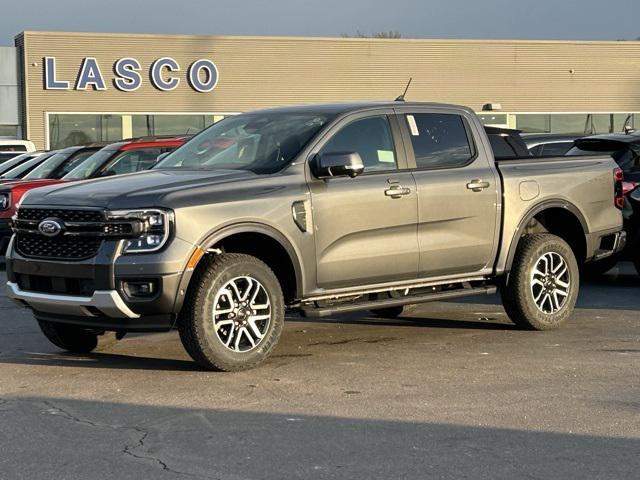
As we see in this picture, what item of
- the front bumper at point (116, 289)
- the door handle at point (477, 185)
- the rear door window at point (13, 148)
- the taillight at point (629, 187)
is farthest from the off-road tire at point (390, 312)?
the rear door window at point (13, 148)

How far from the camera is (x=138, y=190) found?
24.9 ft

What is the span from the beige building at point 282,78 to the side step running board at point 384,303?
33.1 metres

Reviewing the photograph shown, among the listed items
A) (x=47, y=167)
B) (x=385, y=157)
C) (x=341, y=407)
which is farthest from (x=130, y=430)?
(x=47, y=167)

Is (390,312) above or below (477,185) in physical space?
below

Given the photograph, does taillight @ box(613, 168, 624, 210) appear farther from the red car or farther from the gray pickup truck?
the red car

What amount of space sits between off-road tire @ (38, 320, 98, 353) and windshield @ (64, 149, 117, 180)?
6.97 meters

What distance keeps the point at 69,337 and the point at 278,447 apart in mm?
3292

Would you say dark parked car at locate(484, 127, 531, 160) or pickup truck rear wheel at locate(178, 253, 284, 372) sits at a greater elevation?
dark parked car at locate(484, 127, 531, 160)

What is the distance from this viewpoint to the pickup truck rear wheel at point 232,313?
754 cm

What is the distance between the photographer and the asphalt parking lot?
5.45 metres

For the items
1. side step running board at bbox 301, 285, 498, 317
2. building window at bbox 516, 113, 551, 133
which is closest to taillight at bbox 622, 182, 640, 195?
side step running board at bbox 301, 285, 498, 317

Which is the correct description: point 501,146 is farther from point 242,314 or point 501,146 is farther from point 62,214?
point 62,214

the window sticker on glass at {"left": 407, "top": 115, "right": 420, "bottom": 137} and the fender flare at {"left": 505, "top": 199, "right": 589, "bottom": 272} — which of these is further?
the fender flare at {"left": 505, "top": 199, "right": 589, "bottom": 272}

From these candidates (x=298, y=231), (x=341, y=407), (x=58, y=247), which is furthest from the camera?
(x=298, y=231)
